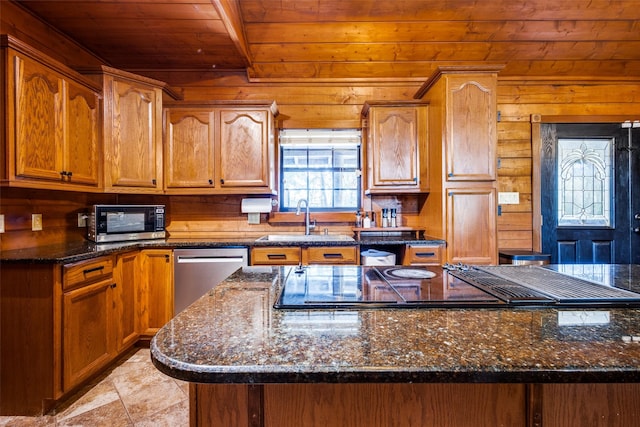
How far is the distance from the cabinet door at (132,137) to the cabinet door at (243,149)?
1.90ft

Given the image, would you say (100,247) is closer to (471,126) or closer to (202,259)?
(202,259)

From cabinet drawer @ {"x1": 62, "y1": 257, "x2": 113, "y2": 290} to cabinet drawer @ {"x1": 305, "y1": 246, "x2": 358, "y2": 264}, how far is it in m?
1.47

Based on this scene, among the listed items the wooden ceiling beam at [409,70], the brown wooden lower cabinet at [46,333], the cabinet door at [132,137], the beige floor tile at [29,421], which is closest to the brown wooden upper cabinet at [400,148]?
the wooden ceiling beam at [409,70]

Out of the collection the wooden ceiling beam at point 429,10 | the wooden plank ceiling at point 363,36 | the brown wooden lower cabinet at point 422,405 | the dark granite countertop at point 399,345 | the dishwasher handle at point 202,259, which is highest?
the wooden ceiling beam at point 429,10

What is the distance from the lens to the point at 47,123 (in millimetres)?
2139

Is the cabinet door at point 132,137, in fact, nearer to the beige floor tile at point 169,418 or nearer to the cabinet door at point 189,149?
the cabinet door at point 189,149

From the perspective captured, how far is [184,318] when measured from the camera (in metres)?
0.83

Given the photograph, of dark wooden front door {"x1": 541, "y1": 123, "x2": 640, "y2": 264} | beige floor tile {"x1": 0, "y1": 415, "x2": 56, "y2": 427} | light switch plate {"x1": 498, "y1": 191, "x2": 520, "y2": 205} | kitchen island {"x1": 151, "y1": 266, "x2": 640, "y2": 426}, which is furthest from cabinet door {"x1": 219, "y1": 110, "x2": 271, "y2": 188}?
dark wooden front door {"x1": 541, "y1": 123, "x2": 640, "y2": 264}

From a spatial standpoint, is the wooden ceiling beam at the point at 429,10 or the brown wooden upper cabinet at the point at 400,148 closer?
the wooden ceiling beam at the point at 429,10

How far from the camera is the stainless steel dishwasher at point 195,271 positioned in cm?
267

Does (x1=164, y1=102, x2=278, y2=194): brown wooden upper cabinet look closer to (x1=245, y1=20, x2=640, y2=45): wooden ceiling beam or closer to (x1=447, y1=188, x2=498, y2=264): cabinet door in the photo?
(x1=245, y1=20, x2=640, y2=45): wooden ceiling beam

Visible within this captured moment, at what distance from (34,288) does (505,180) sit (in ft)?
13.3

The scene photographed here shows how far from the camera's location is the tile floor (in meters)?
1.80

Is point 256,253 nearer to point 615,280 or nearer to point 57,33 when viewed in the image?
point 615,280
